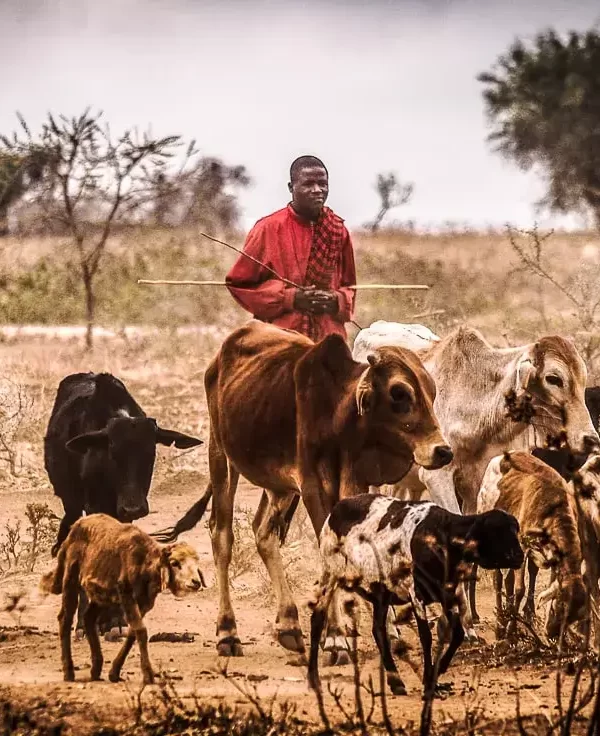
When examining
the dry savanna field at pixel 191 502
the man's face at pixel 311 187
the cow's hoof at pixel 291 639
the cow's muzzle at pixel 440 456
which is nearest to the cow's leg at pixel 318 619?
the dry savanna field at pixel 191 502

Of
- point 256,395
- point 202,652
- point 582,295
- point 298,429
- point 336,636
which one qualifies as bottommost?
point 202,652

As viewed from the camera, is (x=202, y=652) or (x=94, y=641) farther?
(x=202, y=652)

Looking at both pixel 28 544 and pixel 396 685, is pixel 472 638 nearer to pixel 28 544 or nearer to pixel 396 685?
pixel 396 685

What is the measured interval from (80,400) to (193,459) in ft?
11.5

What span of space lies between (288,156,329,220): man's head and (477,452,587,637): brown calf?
186cm

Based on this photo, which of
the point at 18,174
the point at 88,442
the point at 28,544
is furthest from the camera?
the point at 18,174

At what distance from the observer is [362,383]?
6469 mm

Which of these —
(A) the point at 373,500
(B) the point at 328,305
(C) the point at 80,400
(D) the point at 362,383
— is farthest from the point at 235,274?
(A) the point at 373,500

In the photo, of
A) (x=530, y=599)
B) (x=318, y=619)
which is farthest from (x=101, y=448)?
(x=530, y=599)

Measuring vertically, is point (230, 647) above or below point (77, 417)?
below

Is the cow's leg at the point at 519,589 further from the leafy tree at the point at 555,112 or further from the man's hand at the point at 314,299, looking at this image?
the leafy tree at the point at 555,112

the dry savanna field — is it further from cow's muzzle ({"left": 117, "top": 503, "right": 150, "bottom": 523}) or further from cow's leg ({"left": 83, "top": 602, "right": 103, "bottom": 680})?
cow's muzzle ({"left": 117, "top": 503, "right": 150, "bottom": 523})

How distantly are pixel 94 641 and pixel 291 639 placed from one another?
1.19 m

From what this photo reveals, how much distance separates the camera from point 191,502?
409 inches
